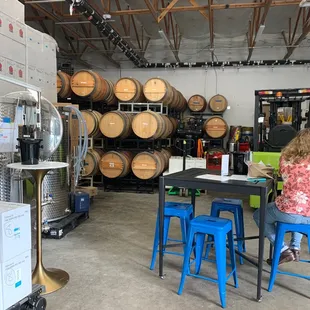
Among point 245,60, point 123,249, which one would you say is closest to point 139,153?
point 123,249

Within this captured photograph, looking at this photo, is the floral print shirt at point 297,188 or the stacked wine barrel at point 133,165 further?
the stacked wine barrel at point 133,165

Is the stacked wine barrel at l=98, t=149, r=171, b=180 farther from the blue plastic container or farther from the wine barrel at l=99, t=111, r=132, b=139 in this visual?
the blue plastic container

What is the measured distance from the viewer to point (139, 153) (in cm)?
664

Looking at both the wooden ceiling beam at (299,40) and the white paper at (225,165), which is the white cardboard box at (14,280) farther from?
the wooden ceiling beam at (299,40)

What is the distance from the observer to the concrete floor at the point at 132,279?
2.49 meters

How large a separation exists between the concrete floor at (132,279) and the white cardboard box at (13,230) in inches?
27.7

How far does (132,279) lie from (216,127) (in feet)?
21.2

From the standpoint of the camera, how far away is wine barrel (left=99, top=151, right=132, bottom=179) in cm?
657

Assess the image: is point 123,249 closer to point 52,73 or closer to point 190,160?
point 52,73

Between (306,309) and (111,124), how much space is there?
16.3ft

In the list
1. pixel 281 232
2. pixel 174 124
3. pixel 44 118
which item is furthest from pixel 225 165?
pixel 174 124

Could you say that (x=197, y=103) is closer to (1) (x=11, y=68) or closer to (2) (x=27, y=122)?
(1) (x=11, y=68)

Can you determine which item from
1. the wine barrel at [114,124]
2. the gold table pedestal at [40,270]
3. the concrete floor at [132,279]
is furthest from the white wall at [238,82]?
the gold table pedestal at [40,270]

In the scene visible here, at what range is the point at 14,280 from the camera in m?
1.99
